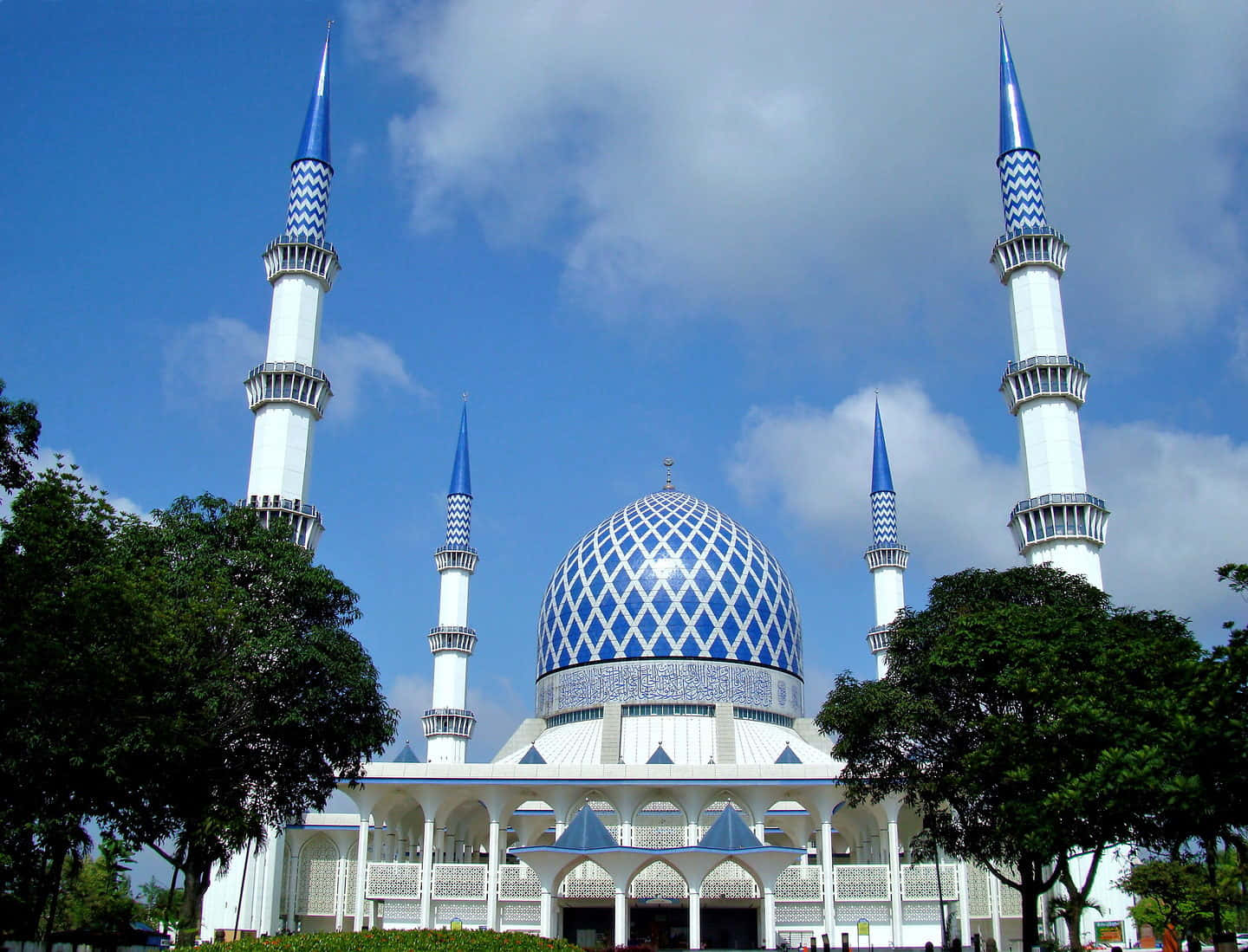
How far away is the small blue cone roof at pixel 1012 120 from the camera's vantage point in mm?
31000

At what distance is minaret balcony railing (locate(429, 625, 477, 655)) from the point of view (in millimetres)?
39094

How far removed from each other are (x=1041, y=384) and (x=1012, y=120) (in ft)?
25.4

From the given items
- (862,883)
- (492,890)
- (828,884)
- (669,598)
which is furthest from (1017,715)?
(669,598)

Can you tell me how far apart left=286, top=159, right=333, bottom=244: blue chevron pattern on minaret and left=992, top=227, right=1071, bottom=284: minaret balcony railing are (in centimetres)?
1788

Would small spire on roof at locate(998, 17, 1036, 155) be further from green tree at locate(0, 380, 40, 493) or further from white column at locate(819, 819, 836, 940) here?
green tree at locate(0, 380, 40, 493)

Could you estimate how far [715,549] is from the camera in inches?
1609

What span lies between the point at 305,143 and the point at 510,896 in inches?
809

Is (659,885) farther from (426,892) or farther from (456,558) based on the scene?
(456,558)

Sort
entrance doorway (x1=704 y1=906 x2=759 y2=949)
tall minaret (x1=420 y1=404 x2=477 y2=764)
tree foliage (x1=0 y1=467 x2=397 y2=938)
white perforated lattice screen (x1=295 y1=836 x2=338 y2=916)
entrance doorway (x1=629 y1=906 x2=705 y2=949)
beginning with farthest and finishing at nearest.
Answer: tall minaret (x1=420 y1=404 x2=477 y2=764), white perforated lattice screen (x1=295 y1=836 x2=338 y2=916), entrance doorway (x1=704 y1=906 x2=759 y2=949), entrance doorway (x1=629 y1=906 x2=705 y2=949), tree foliage (x1=0 y1=467 x2=397 y2=938)

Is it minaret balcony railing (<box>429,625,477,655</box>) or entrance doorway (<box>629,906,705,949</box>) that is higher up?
minaret balcony railing (<box>429,625,477,655</box>)

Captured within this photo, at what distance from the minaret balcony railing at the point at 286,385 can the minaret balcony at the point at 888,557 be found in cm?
1989

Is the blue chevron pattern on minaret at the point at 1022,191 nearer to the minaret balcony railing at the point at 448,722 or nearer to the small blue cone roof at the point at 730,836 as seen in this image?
the small blue cone roof at the point at 730,836

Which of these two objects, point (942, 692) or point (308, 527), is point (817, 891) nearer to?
point (942, 692)

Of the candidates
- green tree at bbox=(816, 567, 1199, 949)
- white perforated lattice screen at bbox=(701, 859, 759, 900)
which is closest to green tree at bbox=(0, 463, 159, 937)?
green tree at bbox=(816, 567, 1199, 949)
